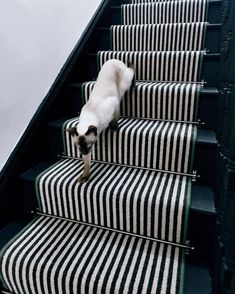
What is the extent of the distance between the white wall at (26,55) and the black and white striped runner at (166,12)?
2.34ft

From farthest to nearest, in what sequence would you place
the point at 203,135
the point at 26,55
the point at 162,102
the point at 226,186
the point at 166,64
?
the point at 166,64, the point at 162,102, the point at 26,55, the point at 203,135, the point at 226,186

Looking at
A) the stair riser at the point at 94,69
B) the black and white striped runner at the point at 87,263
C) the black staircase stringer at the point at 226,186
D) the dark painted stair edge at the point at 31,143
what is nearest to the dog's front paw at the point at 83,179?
the black and white striped runner at the point at 87,263

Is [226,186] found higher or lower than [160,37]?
lower

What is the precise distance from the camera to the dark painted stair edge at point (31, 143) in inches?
57.1

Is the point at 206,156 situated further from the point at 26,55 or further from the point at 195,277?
the point at 26,55

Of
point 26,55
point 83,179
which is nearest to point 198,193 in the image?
point 83,179

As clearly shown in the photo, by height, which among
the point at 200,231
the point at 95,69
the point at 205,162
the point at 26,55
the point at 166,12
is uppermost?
the point at 166,12

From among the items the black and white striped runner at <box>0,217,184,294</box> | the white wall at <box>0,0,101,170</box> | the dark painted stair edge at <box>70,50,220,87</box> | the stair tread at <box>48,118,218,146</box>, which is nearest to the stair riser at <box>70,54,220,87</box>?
the dark painted stair edge at <box>70,50,220,87</box>

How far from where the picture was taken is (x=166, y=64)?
6.33ft

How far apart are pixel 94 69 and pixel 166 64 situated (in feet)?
2.08

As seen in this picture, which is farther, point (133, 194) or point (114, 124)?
point (114, 124)

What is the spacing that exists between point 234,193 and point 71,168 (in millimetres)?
905

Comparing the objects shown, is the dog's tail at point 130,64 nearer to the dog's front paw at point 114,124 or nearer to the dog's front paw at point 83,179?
the dog's front paw at point 114,124

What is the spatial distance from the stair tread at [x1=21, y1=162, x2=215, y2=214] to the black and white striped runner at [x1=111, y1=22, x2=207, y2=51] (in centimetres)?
129
